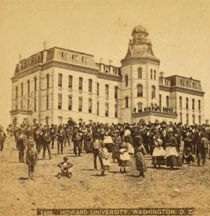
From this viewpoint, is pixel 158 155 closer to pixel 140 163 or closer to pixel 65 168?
pixel 140 163

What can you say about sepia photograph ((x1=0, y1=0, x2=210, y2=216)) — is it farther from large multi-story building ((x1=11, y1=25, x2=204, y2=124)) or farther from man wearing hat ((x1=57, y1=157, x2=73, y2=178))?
large multi-story building ((x1=11, y1=25, x2=204, y2=124))

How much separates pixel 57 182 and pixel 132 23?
335cm

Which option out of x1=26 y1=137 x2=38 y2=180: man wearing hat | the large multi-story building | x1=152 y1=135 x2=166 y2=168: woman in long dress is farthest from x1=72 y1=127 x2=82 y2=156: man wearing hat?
the large multi-story building

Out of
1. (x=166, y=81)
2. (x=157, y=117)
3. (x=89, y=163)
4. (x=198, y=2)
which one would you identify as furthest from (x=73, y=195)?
(x=166, y=81)

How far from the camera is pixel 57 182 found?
9453 millimetres

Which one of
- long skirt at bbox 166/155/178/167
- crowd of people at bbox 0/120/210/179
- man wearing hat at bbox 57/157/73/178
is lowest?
man wearing hat at bbox 57/157/73/178

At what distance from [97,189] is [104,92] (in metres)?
14.9

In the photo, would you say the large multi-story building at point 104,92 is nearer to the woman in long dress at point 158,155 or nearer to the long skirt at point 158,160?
the woman in long dress at point 158,155

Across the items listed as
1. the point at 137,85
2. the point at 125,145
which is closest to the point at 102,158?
the point at 125,145

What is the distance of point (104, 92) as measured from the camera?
78.6 ft

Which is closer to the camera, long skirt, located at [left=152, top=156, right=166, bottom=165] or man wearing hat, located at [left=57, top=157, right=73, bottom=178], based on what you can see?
man wearing hat, located at [left=57, top=157, right=73, bottom=178]

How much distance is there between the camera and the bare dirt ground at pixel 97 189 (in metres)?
8.98

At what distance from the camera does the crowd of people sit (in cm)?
997

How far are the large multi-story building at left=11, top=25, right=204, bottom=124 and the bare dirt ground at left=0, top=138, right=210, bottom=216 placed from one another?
774cm
